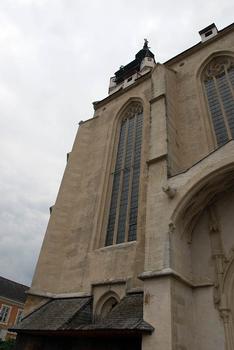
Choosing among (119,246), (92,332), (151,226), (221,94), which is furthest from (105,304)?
(221,94)

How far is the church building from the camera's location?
6.11m

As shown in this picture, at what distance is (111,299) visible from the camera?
8430 mm

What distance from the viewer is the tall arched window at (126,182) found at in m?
10.1

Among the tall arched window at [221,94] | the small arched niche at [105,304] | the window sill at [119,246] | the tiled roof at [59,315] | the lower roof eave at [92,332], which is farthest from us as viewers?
the tall arched window at [221,94]

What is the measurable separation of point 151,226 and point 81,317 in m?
3.51

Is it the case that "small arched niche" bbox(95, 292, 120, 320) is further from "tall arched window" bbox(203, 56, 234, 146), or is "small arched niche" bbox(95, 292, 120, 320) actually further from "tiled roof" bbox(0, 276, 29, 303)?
"tiled roof" bbox(0, 276, 29, 303)

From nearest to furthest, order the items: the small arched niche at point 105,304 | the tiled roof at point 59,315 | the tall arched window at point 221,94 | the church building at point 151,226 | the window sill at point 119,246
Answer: the church building at point 151,226, the tiled roof at point 59,315, the small arched niche at point 105,304, the window sill at point 119,246, the tall arched window at point 221,94

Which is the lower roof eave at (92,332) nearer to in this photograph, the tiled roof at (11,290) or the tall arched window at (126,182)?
the tall arched window at (126,182)

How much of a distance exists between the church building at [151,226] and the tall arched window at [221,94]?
5cm

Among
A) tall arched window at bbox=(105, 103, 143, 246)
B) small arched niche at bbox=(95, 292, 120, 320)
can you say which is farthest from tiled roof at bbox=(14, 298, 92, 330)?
tall arched window at bbox=(105, 103, 143, 246)

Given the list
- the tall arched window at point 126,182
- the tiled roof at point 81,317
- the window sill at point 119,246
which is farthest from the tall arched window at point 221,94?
the tiled roof at point 81,317

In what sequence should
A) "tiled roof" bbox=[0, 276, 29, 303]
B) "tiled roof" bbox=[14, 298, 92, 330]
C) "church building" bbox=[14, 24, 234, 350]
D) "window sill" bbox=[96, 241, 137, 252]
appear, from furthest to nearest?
"tiled roof" bbox=[0, 276, 29, 303]
"window sill" bbox=[96, 241, 137, 252]
"tiled roof" bbox=[14, 298, 92, 330]
"church building" bbox=[14, 24, 234, 350]

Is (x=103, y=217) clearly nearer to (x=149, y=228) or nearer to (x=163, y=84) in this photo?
(x=149, y=228)

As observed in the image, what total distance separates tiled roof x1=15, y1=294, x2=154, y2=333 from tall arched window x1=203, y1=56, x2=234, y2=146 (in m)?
6.39
